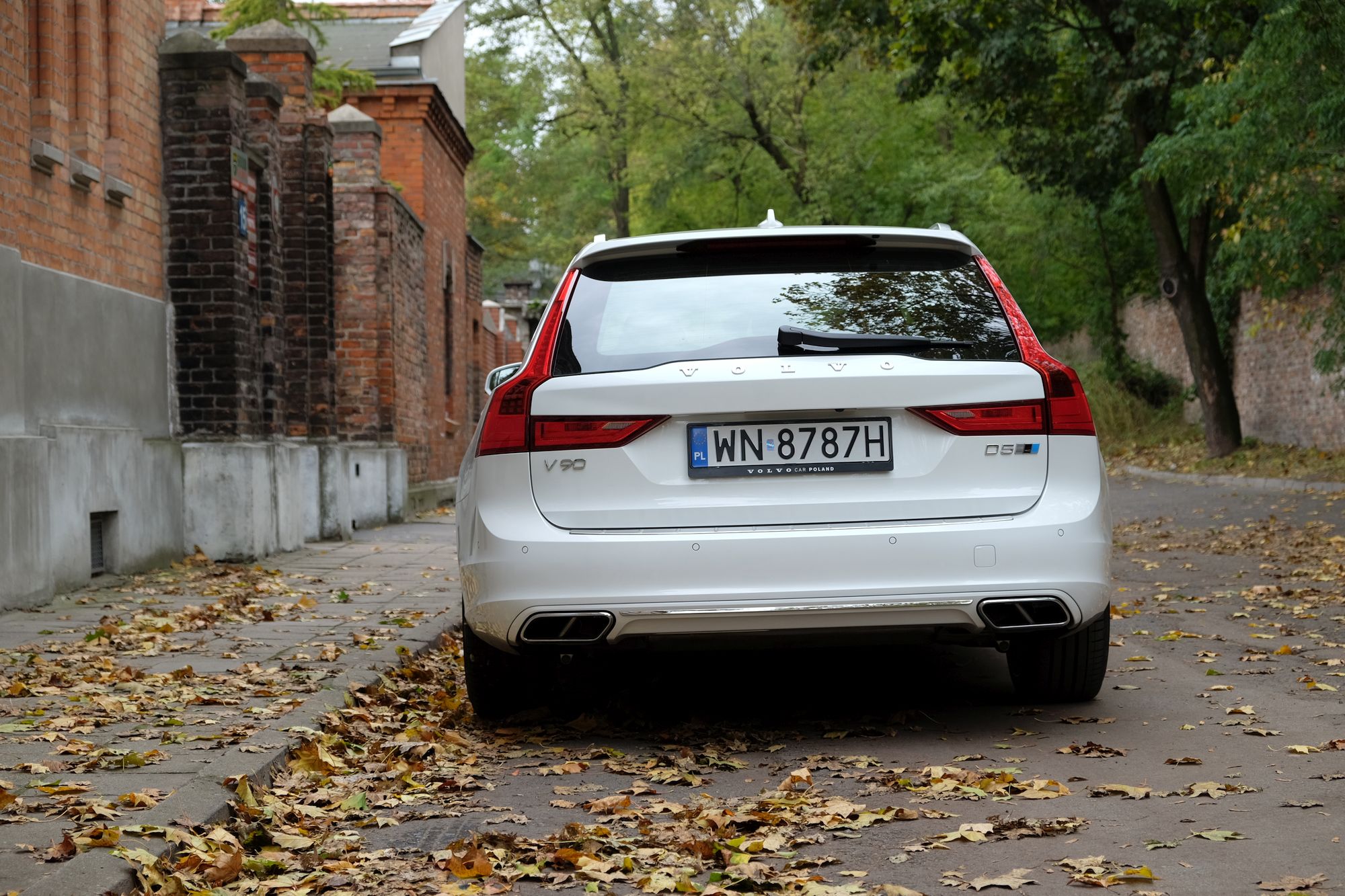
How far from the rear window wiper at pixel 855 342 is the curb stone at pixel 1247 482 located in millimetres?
13335

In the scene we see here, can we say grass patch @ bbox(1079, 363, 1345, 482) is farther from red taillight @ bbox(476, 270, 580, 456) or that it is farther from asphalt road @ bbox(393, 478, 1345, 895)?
red taillight @ bbox(476, 270, 580, 456)

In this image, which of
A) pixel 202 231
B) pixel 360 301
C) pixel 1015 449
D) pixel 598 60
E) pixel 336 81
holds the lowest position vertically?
pixel 1015 449

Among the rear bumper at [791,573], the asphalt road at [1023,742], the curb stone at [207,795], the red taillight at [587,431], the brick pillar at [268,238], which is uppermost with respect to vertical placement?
the brick pillar at [268,238]

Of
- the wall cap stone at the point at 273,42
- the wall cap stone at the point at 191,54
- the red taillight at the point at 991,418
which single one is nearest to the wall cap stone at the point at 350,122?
the wall cap stone at the point at 273,42

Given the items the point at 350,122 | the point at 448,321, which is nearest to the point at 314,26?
the point at 350,122

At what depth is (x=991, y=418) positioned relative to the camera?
511cm

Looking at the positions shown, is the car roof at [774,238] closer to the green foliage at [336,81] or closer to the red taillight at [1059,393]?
the red taillight at [1059,393]

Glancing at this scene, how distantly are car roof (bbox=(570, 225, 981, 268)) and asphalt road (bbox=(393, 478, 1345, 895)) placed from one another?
1696mm

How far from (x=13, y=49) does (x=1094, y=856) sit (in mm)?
8503

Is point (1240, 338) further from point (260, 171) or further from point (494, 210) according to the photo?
point (494, 210)

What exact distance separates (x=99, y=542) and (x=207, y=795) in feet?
23.2

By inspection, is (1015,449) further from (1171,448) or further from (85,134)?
(1171,448)

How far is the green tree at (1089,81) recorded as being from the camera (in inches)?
837

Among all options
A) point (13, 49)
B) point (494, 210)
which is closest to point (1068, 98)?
point (13, 49)
